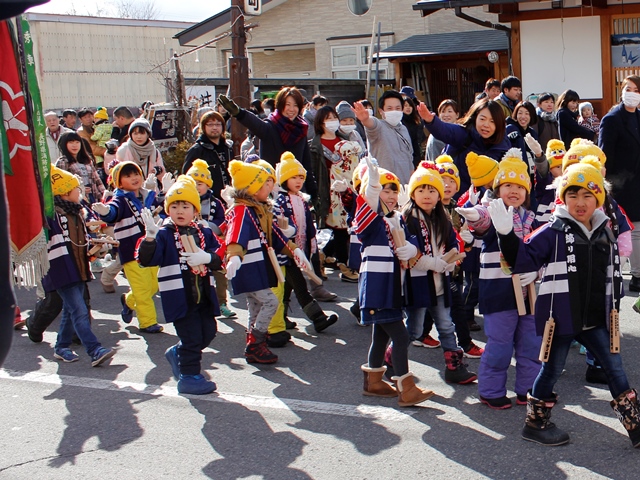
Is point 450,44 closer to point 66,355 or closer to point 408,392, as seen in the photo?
point 66,355

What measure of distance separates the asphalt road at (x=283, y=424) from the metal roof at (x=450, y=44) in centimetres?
1312

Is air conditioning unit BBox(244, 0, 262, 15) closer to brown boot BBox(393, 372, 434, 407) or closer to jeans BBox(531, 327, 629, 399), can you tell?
brown boot BBox(393, 372, 434, 407)

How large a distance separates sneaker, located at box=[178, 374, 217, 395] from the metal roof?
14266mm

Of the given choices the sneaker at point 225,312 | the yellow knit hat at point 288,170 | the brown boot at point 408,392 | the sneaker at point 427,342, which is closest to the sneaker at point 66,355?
the sneaker at point 225,312

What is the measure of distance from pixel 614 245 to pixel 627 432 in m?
1.02

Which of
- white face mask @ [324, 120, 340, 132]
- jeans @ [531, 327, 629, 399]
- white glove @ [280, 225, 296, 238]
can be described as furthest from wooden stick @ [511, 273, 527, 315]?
white face mask @ [324, 120, 340, 132]

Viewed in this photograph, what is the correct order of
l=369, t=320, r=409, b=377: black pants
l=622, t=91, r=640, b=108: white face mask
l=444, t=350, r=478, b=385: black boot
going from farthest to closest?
l=622, t=91, r=640, b=108: white face mask, l=444, t=350, r=478, b=385: black boot, l=369, t=320, r=409, b=377: black pants

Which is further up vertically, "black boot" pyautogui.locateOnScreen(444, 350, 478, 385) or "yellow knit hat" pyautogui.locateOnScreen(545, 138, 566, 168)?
"yellow knit hat" pyautogui.locateOnScreen(545, 138, 566, 168)

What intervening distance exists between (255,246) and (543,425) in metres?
2.66

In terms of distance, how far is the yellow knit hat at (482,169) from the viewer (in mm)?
6109

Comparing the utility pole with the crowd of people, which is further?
the utility pole

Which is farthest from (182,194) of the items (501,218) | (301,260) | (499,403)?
(499,403)

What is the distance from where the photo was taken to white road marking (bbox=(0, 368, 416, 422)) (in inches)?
207

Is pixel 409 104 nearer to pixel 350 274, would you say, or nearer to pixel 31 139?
pixel 350 274
